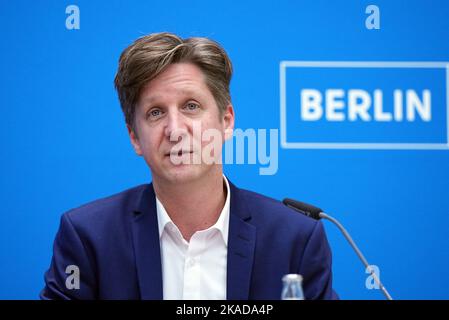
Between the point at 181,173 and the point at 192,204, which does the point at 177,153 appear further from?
the point at 192,204

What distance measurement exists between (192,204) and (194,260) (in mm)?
211

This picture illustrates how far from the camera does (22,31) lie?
121 inches

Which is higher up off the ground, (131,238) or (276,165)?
(276,165)

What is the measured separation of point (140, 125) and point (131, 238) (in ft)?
1.30

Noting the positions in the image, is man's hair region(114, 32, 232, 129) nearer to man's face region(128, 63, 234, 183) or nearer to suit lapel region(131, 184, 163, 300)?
man's face region(128, 63, 234, 183)

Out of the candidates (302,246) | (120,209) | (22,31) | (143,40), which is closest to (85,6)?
(22,31)

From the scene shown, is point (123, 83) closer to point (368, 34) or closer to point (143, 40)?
point (143, 40)

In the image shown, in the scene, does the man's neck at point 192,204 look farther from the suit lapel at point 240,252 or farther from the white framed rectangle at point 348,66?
the white framed rectangle at point 348,66

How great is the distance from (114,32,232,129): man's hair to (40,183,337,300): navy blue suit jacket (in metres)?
0.38

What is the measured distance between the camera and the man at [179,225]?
7.54 feet

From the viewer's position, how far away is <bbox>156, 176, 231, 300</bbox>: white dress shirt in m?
2.32

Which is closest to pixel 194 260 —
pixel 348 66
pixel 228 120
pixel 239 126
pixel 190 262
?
pixel 190 262

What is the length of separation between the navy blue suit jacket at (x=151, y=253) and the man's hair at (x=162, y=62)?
379 millimetres

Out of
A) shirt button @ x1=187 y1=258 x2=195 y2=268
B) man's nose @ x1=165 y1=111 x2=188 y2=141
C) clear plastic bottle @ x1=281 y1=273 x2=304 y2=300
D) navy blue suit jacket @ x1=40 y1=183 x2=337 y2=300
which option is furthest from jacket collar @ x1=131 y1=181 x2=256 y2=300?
clear plastic bottle @ x1=281 y1=273 x2=304 y2=300
